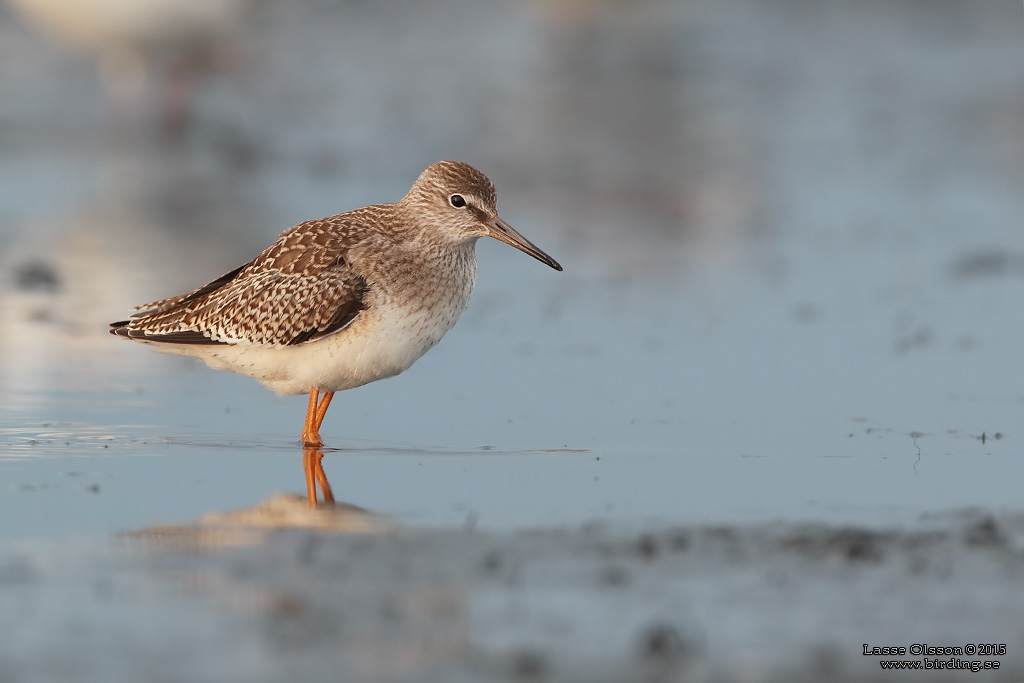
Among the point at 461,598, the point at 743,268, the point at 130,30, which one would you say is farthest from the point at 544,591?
Answer: the point at 130,30

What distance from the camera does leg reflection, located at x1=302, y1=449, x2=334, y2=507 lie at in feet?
21.5

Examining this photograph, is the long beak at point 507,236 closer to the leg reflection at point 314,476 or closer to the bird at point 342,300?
the bird at point 342,300

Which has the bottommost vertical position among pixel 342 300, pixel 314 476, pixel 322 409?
pixel 314 476

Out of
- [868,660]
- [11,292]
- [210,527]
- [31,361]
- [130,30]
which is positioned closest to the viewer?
[868,660]

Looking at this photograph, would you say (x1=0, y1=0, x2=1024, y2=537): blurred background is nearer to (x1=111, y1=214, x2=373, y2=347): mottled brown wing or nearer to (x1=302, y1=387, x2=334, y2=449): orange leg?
(x1=302, y1=387, x2=334, y2=449): orange leg

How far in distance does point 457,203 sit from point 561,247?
5101mm

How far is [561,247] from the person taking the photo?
13164mm

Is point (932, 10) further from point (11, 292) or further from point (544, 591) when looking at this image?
point (544, 591)

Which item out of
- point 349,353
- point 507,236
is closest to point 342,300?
point 349,353

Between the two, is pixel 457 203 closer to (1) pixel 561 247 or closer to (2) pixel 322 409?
(2) pixel 322 409

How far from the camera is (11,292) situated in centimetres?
1065

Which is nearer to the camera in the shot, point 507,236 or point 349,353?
point 349,353

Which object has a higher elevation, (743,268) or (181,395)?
(743,268)

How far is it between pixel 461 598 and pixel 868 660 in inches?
50.6
